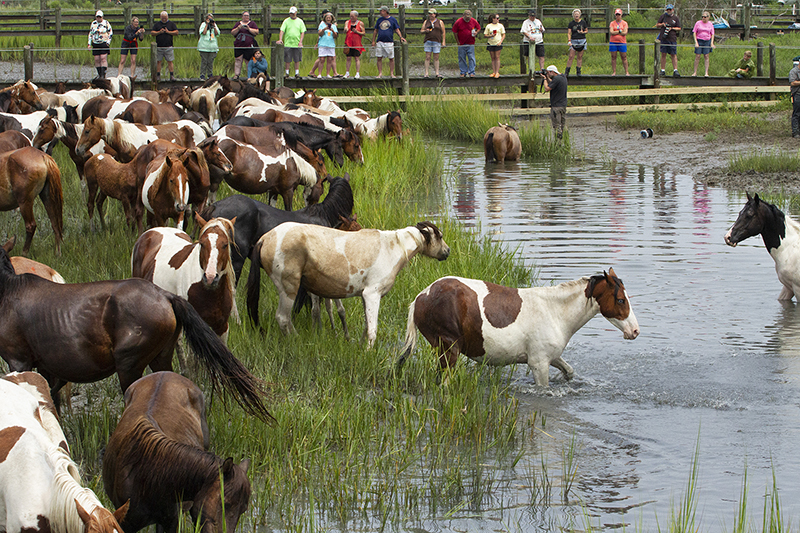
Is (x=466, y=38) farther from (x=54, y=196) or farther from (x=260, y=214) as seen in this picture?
(x=260, y=214)

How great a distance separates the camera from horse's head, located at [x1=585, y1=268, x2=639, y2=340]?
7.42 metres

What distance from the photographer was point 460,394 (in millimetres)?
6754

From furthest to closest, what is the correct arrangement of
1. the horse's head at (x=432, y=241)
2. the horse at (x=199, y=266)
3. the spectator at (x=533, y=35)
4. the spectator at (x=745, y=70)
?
the spectator at (x=745, y=70)
the spectator at (x=533, y=35)
the horse's head at (x=432, y=241)
the horse at (x=199, y=266)

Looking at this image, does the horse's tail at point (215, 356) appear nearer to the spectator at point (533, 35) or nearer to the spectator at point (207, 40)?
the spectator at point (207, 40)

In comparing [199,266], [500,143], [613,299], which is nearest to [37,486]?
[199,266]

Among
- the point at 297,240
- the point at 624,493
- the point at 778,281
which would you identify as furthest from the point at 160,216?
the point at 778,281

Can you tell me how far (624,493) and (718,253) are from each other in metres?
7.37

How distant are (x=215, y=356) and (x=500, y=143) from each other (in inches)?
592

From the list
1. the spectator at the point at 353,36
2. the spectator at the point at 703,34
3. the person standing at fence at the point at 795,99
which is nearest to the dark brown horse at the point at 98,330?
the person standing at fence at the point at 795,99

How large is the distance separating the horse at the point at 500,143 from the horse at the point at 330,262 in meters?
12.2

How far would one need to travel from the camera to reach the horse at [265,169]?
11906 mm

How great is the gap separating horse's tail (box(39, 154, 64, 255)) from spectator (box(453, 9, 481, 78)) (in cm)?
1666

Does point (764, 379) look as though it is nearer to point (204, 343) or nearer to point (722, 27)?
point (204, 343)

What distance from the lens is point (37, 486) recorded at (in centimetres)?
425
